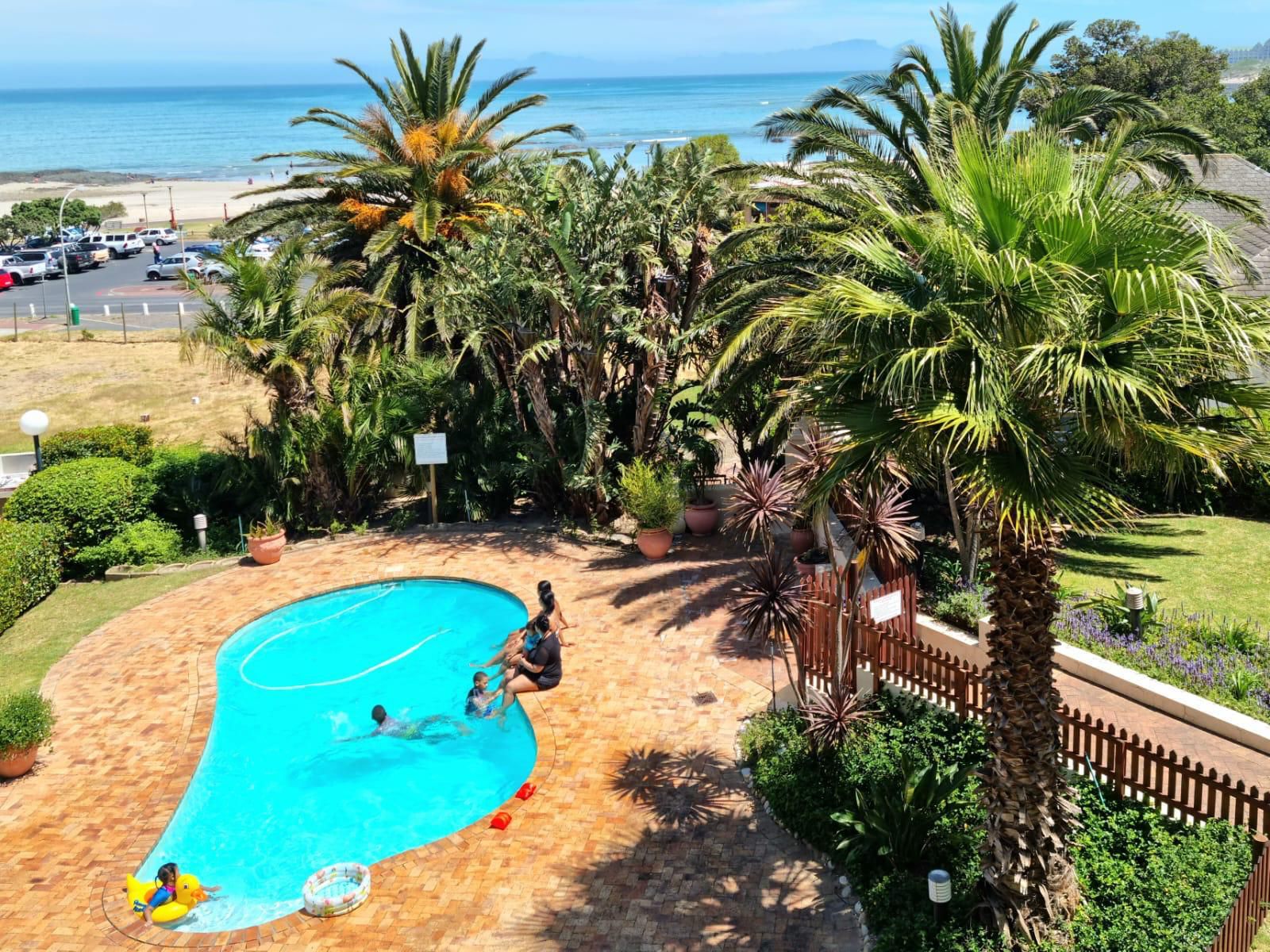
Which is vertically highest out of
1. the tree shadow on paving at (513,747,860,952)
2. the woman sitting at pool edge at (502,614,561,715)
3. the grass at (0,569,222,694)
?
the woman sitting at pool edge at (502,614,561,715)

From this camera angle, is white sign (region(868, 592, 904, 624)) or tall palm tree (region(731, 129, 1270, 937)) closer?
tall palm tree (region(731, 129, 1270, 937))

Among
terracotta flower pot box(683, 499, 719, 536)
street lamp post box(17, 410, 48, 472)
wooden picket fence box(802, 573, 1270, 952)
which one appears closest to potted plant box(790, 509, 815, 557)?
terracotta flower pot box(683, 499, 719, 536)

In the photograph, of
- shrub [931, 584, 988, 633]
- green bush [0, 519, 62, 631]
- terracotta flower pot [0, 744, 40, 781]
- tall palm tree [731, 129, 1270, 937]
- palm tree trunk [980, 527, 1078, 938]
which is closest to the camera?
tall palm tree [731, 129, 1270, 937]

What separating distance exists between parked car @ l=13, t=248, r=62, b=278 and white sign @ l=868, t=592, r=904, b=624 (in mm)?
56470

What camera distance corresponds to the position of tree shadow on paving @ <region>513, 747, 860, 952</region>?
9328 mm

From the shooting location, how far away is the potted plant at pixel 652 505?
694 inches

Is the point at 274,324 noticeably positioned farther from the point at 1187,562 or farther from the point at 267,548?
the point at 1187,562

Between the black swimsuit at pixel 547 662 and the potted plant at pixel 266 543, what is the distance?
7.04 m

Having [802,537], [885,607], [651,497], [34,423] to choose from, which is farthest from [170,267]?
[885,607]

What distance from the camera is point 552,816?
11211 millimetres

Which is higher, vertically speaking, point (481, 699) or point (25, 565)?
point (25, 565)

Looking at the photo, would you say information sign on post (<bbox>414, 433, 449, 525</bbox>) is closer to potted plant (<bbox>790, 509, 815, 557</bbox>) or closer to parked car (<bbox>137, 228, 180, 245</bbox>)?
potted plant (<bbox>790, 509, 815, 557</bbox>)

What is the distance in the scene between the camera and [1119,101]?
16.4 m

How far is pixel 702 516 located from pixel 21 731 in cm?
1040
